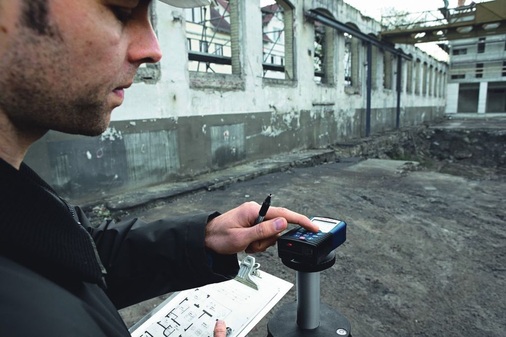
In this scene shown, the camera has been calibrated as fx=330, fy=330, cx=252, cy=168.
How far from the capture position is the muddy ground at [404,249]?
2055 mm

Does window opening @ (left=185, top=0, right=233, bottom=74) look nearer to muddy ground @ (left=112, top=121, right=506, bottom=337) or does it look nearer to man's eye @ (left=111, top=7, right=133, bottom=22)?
muddy ground @ (left=112, top=121, right=506, bottom=337)

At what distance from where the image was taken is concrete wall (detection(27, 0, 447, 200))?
4.23 meters

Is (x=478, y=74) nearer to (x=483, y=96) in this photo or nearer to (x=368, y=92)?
(x=483, y=96)

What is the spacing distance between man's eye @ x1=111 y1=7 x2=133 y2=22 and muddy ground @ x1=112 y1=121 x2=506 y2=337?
1.74m

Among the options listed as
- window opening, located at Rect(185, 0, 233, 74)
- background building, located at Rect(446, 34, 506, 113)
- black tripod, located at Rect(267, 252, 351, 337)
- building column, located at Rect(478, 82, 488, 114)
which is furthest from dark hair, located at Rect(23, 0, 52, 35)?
building column, located at Rect(478, 82, 488, 114)

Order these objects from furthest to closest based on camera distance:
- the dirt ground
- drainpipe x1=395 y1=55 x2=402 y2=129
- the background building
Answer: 1. the background building
2. drainpipe x1=395 y1=55 x2=402 y2=129
3. the dirt ground

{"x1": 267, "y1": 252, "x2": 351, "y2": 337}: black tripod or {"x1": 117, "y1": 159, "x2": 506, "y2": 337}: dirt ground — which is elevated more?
{"x1": 267, "y1": 252, "x2": 351, "y2": 337}: black tripod

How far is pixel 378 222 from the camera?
3648mm

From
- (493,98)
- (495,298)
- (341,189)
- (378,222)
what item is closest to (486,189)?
(341,189)

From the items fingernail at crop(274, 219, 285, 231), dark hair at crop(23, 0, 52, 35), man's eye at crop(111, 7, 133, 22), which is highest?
man's eye at crop(111, 7, 133, 22)

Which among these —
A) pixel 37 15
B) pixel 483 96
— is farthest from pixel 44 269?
pixel 483 96

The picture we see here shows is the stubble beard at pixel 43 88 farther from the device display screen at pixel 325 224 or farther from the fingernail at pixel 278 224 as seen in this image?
the device display screen at pixel 325 224

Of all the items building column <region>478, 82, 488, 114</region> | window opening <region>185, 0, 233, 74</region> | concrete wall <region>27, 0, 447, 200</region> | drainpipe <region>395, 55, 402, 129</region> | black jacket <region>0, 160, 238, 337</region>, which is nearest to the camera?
black jacket <region>0, 160, 238, 337</region>

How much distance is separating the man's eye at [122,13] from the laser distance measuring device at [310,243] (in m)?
0.74
